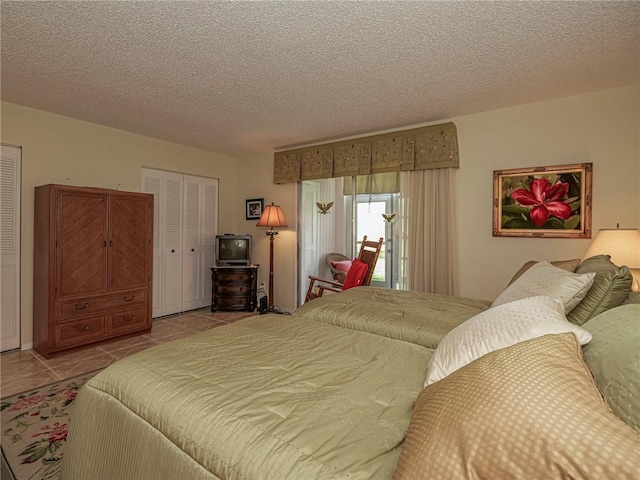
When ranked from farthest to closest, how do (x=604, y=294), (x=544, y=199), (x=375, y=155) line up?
1. (x=375, y=155)
2. (x=544, y=199)
3. (x=604, y=294)

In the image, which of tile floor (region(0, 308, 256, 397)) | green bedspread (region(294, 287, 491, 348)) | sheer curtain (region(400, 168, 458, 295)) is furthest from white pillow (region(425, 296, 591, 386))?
tile floor (region(0, 308, 256, 397))

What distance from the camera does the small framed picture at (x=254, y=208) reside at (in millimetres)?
5297

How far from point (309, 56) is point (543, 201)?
2.48m

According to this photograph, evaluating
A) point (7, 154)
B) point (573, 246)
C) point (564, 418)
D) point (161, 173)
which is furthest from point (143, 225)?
point (573, 246)

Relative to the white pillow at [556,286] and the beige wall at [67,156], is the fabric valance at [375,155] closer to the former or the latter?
Answer: the beige wall at [67,156]

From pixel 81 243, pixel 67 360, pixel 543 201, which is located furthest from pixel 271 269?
pixel 543 201

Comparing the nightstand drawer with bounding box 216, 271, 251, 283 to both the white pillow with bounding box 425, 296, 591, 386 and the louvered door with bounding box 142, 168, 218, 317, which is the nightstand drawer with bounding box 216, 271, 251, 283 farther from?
the white pillow with bounding box 425, 296, 591, 386

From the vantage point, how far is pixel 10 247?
3348 mm

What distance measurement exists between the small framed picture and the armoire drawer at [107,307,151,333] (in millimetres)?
2142

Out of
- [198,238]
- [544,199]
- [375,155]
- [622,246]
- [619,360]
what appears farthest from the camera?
[198,238]

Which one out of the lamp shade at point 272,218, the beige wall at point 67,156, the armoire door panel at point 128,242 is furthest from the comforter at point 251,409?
the lamp shade at point 272,218

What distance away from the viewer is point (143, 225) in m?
3.93

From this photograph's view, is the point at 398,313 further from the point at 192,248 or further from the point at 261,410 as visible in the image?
the point at 192,248

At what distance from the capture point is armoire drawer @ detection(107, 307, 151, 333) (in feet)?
12.0
